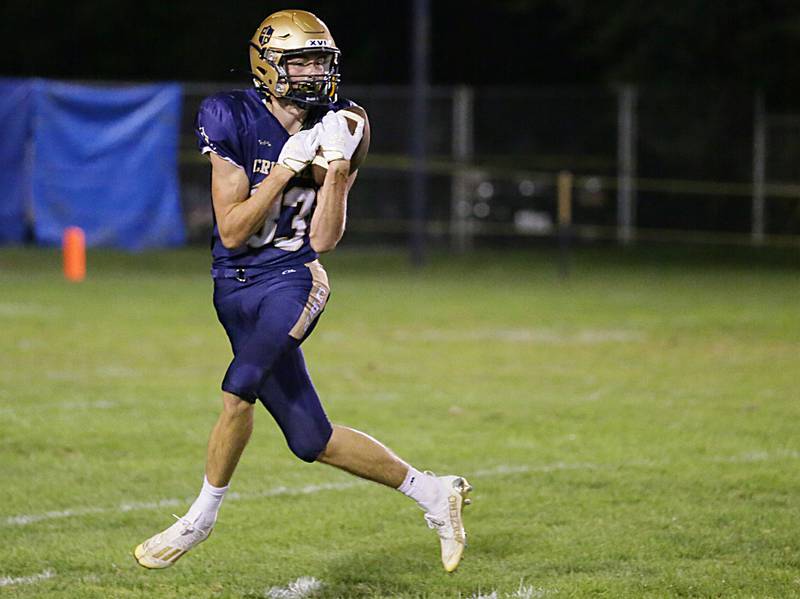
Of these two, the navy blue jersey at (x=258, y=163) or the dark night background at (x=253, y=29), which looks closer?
the navy blue jersey at (x=258, y=163)

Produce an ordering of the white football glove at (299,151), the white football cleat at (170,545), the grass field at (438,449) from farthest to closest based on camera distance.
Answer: the grass field at (438,449) < the white football cleat at (170,545) < the white football glove at (299,151)

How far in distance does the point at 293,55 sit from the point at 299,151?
359 mm

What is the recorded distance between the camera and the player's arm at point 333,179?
16.5ft

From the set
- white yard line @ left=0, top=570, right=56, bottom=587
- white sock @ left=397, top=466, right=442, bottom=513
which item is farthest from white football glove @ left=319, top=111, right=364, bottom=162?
white yard line @ left=0, top=570, right=56, bottom=587

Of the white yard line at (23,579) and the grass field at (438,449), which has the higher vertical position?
the white yard line at (23,579)

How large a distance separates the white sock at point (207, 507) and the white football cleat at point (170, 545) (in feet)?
0.05

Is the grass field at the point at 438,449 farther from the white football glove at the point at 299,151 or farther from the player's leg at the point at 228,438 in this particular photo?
the white football glove at the point at 299,151

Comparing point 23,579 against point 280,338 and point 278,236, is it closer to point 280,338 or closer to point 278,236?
point 280,338

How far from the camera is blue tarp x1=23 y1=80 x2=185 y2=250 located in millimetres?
23000

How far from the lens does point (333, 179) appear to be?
5047mm

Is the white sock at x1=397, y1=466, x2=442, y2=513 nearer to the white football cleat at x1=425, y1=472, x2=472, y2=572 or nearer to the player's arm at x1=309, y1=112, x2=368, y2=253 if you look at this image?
the white football cleat at x1=425, y1=472, x2=472, y2=572

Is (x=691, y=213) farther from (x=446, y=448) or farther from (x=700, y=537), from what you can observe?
(x=700, y=537)

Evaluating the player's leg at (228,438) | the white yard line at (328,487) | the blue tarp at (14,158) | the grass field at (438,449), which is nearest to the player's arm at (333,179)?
the player's leg at (228,438)

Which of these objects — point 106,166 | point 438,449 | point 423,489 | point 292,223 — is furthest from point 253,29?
point 423,489
